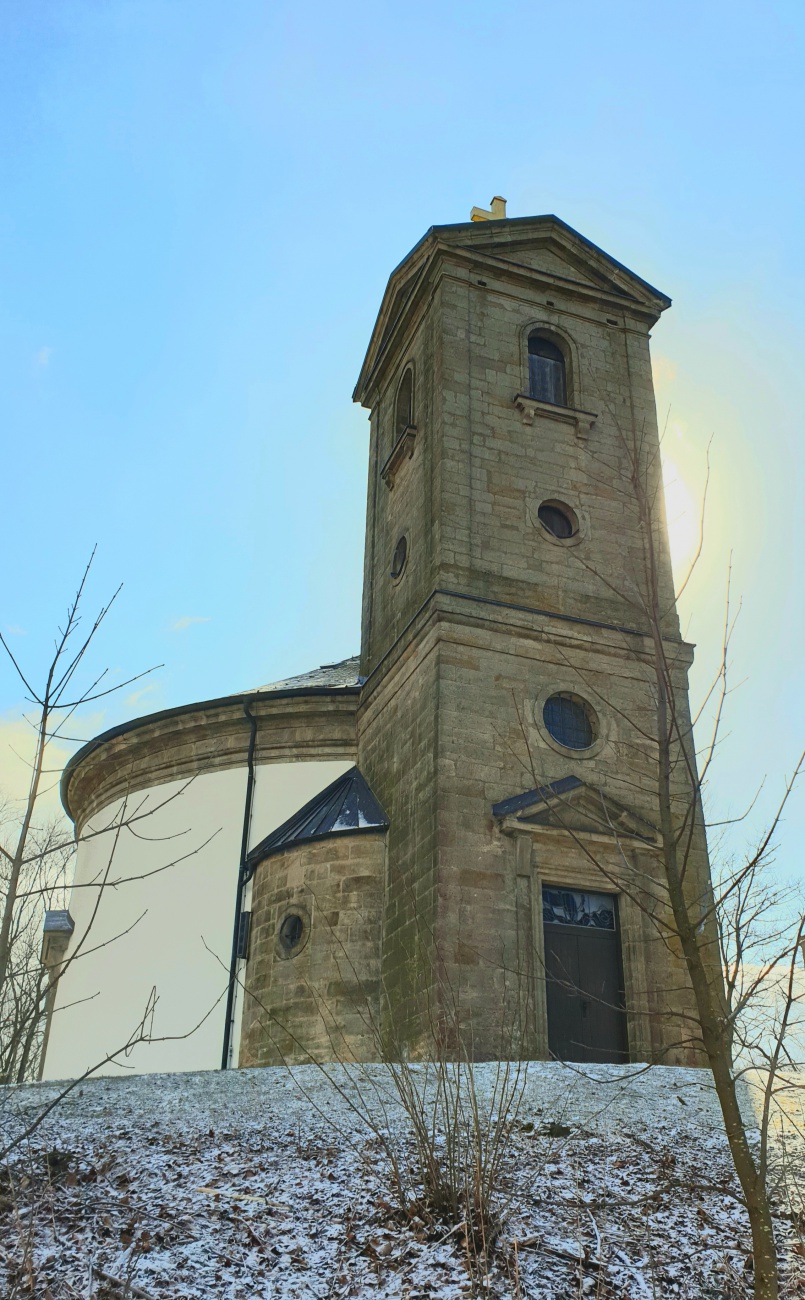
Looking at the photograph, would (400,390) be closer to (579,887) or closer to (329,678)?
(329,678)

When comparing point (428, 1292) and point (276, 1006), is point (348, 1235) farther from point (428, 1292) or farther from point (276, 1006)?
point (276, 1006)

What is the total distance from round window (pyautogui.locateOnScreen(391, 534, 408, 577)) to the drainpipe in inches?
→ 133

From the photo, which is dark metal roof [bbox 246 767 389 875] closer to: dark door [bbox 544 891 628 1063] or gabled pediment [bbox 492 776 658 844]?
gabled pediment [bbox 492 776 658 844]

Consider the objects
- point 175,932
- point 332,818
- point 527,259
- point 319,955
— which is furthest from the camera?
point 527,259

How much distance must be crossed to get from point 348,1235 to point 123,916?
534 inches

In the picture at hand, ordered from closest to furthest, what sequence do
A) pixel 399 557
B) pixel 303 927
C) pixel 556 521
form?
pixel 303 927, pixel 556 521, pixel 399 557

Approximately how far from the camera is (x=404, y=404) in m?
21.5

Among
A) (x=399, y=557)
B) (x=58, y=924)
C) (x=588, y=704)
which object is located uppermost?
(x=399, y=557)

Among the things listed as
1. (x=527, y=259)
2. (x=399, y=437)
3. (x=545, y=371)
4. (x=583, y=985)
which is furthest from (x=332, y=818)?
(x=527, y=259)

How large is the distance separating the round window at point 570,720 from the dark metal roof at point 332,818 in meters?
2.90

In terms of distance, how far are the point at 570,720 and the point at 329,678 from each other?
6400mm

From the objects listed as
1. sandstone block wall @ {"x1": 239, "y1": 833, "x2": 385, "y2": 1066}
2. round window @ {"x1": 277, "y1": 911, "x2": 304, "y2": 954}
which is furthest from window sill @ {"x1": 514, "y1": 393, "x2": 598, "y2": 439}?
round window @ {"x1": 277, "y1": 911, "x2": 304, "y2": 954}

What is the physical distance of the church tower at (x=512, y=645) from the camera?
14500 millimetres

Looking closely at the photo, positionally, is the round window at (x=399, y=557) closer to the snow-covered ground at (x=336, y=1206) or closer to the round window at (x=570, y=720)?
the round window at (x=570, y=720)
